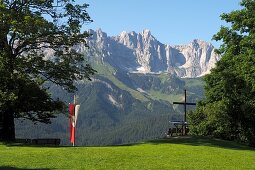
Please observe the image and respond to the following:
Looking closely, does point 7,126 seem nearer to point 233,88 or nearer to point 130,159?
point 130,159

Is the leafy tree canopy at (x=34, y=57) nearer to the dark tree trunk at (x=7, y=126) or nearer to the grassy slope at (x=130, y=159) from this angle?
the dark tree trunk at (x=7, y=126)

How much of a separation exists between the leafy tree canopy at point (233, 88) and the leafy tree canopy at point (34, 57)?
18.9 m

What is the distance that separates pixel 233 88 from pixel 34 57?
1231 inches

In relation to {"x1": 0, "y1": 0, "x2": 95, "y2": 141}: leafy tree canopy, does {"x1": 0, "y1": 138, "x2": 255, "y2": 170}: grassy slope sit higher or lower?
lower

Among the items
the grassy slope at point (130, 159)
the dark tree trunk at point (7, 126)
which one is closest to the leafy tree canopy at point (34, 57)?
the dark tree trunk at point (7, 126)

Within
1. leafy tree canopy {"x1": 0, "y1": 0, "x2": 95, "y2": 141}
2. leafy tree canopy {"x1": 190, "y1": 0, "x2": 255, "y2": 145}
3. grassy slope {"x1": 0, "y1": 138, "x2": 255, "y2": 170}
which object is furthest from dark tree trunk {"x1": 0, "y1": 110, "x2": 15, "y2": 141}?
leafy tree canopy {"x1": 190, "y1": 0, "x2": 255, "y2": 145}

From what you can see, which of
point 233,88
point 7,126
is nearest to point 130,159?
point 7,126

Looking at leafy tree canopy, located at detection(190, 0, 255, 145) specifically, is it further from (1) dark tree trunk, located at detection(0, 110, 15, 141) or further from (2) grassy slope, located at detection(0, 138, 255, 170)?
(1) dark tree trunk, located at detection(0, 110, 15, 141)

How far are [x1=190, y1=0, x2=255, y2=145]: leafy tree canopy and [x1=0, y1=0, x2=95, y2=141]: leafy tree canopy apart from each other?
18.9m

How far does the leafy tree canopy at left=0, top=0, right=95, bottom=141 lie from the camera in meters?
38.4

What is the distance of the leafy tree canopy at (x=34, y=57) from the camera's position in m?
38.4

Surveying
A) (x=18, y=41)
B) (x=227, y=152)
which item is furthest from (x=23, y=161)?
(x=18, y=41)

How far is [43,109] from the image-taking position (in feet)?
139

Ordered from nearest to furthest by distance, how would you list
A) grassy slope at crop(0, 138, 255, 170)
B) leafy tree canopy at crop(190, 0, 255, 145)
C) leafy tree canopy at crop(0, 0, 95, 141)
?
1. grassy slope at crop(0, 138, 255, 170)
2. leafy tree canopy at crop(0, 0, 95, 141)
3. leafy tree canopy at crop(190, 0, 255, 145)
